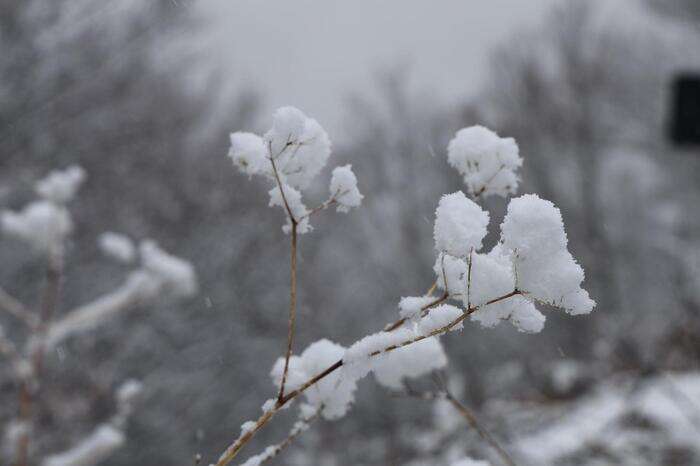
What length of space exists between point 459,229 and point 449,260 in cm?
13

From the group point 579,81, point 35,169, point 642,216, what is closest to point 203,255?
point 35,169

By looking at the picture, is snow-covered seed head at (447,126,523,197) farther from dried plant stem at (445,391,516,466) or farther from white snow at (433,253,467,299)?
dried plant stem at (445,391,516,466)

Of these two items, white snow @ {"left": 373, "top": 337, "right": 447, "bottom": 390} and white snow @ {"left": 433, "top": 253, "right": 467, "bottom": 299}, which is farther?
white snow @ {"left": 373, "top": 337, "right": 447, "bottom": 390}

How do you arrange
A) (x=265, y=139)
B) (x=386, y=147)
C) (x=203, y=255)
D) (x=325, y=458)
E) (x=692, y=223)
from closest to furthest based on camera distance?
(x=265, y=139) < (x=203, y=255) < (x=325, y=458) < (x=386, y=147) < (x=692, y=223)

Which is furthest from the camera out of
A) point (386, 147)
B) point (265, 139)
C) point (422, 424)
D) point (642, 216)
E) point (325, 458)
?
point (642, 216)

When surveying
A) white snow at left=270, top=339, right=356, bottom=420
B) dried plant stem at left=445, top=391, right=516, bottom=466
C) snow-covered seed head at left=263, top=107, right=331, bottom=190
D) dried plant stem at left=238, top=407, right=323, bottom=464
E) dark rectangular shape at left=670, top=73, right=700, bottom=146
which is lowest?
dried plant stem at left=445, top=391, right=516, bottom=466

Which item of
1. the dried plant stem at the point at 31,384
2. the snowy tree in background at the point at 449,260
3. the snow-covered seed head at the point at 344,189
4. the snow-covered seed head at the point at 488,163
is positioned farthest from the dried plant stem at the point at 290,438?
the dried plant stem at the point at 31,384

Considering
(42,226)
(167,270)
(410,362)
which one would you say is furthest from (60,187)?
(410,362)

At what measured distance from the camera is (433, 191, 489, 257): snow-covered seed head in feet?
2.29

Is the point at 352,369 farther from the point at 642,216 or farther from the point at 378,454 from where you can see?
the point at 642,216

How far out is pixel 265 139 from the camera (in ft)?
2.68

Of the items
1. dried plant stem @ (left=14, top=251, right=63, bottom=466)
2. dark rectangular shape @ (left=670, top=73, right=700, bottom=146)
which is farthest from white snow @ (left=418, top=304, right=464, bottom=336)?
dark rectangular shape @ (left=670, top=73, right=700, bottom=146)

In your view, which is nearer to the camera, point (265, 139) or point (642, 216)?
point (265, 139)

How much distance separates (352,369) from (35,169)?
23.8ft
